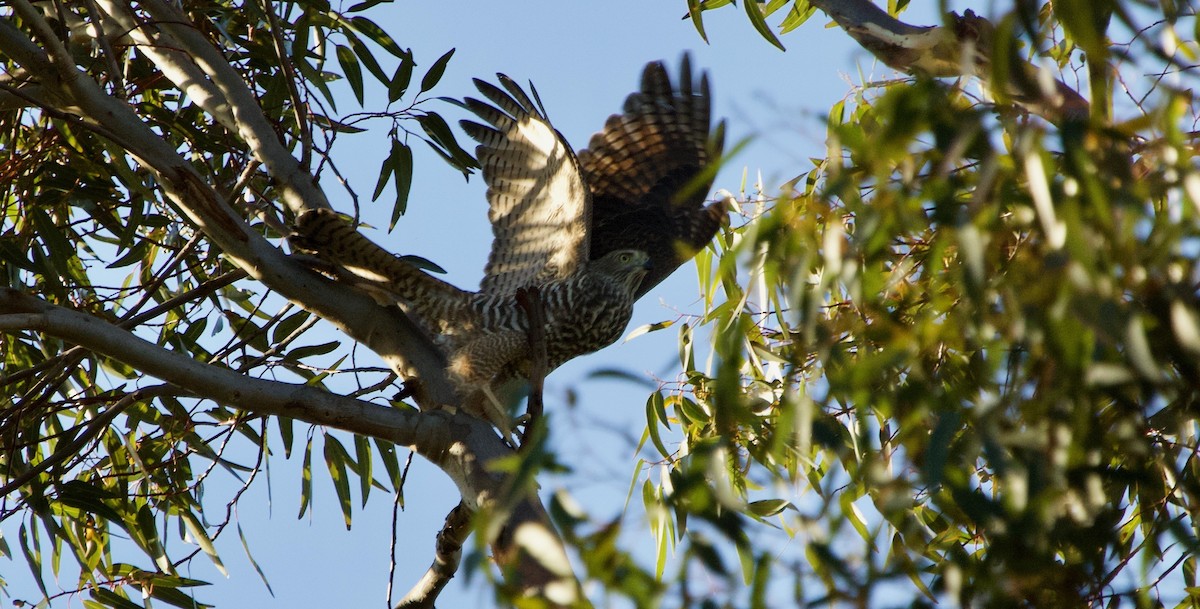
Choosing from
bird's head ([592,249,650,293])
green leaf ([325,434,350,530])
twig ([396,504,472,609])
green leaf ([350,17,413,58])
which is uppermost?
green leaf ([350,17,413,58])

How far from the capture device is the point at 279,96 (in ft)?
10.2

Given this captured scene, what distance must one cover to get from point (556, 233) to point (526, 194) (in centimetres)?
14

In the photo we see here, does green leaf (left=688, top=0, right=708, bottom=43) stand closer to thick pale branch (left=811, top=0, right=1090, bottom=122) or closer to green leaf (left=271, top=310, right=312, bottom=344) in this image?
thick pale branch (left=811, top=0, right=1090, bottom=122)

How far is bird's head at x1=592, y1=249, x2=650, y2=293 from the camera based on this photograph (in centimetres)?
338

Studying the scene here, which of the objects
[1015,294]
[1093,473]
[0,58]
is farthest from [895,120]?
[0,58]

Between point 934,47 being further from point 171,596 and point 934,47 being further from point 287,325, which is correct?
point 171,596

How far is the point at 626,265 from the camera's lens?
340 centimetres

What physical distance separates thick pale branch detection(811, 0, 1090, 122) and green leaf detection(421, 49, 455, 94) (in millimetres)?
1090

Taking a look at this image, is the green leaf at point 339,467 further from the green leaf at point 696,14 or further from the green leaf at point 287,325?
the green leaf at point 696,14

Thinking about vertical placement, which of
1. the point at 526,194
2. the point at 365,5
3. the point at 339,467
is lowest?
the point at 339,467

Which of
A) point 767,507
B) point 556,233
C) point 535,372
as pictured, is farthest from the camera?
point 556,233

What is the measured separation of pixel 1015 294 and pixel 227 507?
7.56 ft

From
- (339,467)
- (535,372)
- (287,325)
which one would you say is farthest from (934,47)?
(339,467)

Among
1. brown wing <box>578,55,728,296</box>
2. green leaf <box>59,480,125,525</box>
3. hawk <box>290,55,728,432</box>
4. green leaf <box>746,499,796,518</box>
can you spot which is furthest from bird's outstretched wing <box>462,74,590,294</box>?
green leaf <box>59,480,125,525</box>
